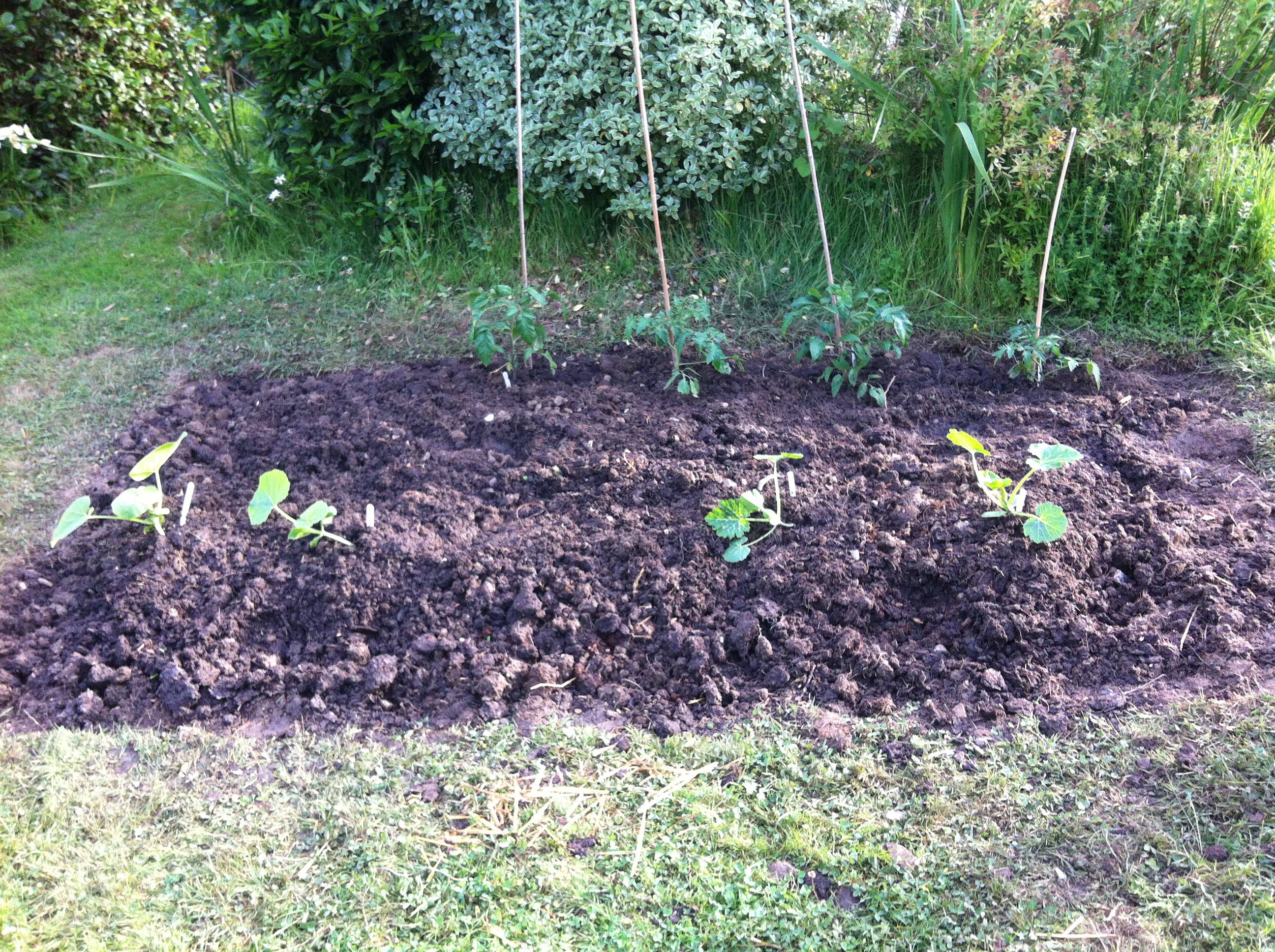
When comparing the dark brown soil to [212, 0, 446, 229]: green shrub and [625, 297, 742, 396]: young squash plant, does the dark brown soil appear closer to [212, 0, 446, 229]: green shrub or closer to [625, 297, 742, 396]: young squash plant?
[625, 297, 742, 396]: young squash plant

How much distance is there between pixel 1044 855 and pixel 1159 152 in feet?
10.3

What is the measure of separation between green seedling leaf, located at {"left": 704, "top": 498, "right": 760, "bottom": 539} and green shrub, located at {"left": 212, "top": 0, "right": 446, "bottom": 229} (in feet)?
8.82

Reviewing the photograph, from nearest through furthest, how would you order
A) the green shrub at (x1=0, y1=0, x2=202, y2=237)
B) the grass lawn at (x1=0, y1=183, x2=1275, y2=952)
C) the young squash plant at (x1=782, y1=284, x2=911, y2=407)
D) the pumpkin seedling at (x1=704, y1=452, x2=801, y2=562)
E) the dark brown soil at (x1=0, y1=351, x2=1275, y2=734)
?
the grass lawn at (x1=0, y1=183, x2=1275, y2=952) < the dark brown soil at (x1=0, y1=351, x2=1275, y2=734) < the pumpkin seedling at (x1=704, y1=452, x2=801, y2=562) < the young squash plant at (x1=782, y1=284, x2=911, y2=407) < the green shrub at (x1=0, y1=0, x2=202, y2=237)

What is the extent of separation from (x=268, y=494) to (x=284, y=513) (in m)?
0.09

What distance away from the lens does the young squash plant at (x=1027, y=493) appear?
279 centimetres

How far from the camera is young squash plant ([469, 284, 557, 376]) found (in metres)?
3.71

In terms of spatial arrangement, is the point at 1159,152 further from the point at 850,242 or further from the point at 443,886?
the point at 443,886

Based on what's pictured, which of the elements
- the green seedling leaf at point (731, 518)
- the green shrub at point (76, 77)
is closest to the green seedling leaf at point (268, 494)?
the green seedling leaf at point (731, 518)

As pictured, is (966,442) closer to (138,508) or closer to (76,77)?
(138,508)

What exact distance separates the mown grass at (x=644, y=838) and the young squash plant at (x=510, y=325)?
1.69m

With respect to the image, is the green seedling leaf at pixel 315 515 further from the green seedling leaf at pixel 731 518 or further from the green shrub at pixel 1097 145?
the green shrub at pixel 1097 145

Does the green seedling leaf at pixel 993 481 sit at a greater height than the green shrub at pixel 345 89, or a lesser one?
lesser

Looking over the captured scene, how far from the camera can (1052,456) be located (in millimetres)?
2977

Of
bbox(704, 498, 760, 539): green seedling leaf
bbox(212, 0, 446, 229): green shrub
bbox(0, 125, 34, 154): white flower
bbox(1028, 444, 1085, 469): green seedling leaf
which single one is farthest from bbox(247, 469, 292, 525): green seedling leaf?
bbox(0, 125, 34, 154): white flower
